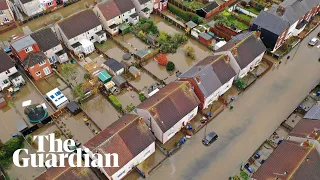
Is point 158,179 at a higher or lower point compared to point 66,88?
lower

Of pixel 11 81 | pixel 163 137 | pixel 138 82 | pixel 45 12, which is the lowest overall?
pixel 163 137

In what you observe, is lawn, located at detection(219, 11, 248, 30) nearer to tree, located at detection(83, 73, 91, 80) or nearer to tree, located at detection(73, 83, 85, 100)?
tree, located at detection(83, 73, 91, 80)

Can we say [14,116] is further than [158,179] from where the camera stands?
Yes

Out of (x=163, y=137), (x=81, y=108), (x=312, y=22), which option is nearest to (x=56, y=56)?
(x=81, y=108)

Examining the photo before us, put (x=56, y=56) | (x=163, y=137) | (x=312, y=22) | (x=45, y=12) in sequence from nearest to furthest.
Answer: (x=163, y=137)
(x=56, y=56)
(x=312, y=22)
(x=45, y=12)

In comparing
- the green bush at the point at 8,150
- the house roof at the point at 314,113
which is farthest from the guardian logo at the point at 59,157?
the house roof at the point at 314,113

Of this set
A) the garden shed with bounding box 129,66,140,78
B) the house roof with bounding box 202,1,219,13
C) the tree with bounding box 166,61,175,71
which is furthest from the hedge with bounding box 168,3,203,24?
the garden shed with bounding box 129,66,140,78

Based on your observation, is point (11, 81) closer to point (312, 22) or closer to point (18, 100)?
point (18, 100)
